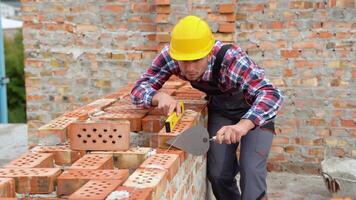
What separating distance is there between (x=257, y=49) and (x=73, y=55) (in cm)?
196

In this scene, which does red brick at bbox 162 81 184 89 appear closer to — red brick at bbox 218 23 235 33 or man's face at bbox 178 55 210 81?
red brick at bbox 218 23 235 33

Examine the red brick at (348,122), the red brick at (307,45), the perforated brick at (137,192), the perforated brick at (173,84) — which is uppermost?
the red brick at (307,45)

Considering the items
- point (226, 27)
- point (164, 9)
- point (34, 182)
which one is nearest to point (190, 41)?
point (34, 182)

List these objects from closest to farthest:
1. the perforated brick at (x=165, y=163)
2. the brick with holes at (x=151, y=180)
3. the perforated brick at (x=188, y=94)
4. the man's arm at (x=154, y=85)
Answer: the brick with holes at (x=151, y=180) → the perforated brick at (x=165, y=163) → the man's arm at (x=154, y=85) → the perforated brick at (x=188, y=94)

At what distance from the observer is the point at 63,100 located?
5.41 metres

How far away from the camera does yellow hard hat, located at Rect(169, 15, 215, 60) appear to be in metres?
2.87

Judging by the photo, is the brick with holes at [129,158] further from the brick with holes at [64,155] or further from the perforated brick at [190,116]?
the perforated brick at [190,116]

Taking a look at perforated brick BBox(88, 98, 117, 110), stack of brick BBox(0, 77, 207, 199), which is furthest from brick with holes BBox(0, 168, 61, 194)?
perforated brick BBox(88, 98, 117, 110)

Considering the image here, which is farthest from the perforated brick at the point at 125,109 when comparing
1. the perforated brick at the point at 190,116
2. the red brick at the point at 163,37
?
the red brick at the point at 163,37

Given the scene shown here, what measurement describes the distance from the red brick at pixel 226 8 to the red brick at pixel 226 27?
12cm

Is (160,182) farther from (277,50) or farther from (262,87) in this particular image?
(277,50)

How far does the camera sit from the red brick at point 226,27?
15.2 feet

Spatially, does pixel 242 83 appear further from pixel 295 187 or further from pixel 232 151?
pixel 295 187

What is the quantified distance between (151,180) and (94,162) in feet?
1.40
